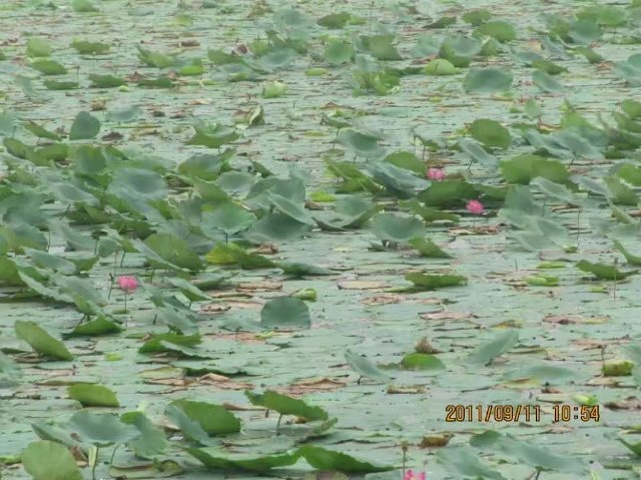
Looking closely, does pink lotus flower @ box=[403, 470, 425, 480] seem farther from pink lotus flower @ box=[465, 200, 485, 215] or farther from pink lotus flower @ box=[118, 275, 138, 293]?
pink lotus flower @ box=[465, 200, 485, 215]

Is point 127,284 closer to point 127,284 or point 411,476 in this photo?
point 127,284

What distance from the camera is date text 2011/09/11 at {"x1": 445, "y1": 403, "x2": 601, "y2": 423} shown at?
2.94 metres

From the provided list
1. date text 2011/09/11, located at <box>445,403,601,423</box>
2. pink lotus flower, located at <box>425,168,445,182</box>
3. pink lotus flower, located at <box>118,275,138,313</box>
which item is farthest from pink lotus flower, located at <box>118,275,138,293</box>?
pink lotus flower, located at <box>425,168,445,182</box>

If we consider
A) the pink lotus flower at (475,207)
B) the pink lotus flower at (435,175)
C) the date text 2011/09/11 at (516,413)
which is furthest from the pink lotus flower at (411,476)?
the pink lotus flower at (435,175)

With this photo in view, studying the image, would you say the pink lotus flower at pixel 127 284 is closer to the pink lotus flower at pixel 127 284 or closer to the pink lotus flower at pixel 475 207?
the pink lotus flower at pixel 127 284

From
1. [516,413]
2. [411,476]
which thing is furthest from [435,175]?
[411,476]

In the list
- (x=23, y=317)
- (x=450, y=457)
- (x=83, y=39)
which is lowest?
(x=83, y=39)

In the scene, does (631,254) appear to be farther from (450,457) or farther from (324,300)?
(450,457)

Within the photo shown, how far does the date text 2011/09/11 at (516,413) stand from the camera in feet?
9.63

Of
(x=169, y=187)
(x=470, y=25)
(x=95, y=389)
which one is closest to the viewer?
(x=95, y=389)

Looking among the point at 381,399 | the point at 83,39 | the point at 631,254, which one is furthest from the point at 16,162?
the point at 83,39

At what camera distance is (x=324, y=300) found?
3859 millimetres

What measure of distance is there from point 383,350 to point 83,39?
5.95m

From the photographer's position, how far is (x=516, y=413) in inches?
117
